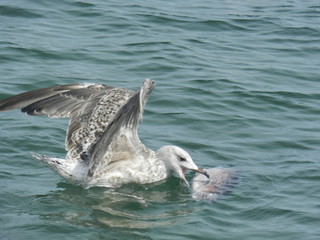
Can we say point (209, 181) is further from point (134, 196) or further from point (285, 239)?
point (285, 239)

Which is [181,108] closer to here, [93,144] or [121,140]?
[121,140]

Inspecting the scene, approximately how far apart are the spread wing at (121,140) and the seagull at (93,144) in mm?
11

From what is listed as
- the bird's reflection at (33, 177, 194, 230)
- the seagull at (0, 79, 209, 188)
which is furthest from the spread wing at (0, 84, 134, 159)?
the bird's reflection at (33, 177, 194, 230)

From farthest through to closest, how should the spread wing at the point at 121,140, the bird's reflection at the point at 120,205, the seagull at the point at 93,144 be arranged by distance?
the seagull at the point at 93,144 → the bird's reflection at the point at 120,205 → the spread wing at the point at 121,140

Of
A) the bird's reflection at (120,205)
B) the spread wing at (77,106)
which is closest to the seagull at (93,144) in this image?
the spread wing at (77,106)

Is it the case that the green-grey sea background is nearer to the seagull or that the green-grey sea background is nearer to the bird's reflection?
the bird's reflection

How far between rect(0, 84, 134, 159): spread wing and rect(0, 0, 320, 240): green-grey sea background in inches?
22.3

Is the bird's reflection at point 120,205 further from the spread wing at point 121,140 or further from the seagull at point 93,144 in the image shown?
the spread wing at point 121,140

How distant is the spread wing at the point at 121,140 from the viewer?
7352mm

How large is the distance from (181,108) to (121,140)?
121 inches

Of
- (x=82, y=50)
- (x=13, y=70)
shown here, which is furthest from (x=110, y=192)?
(x=82, y=50)

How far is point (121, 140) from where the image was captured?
334 inches

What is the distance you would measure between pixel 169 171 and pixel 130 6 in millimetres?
8200

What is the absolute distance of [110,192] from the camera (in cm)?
853
